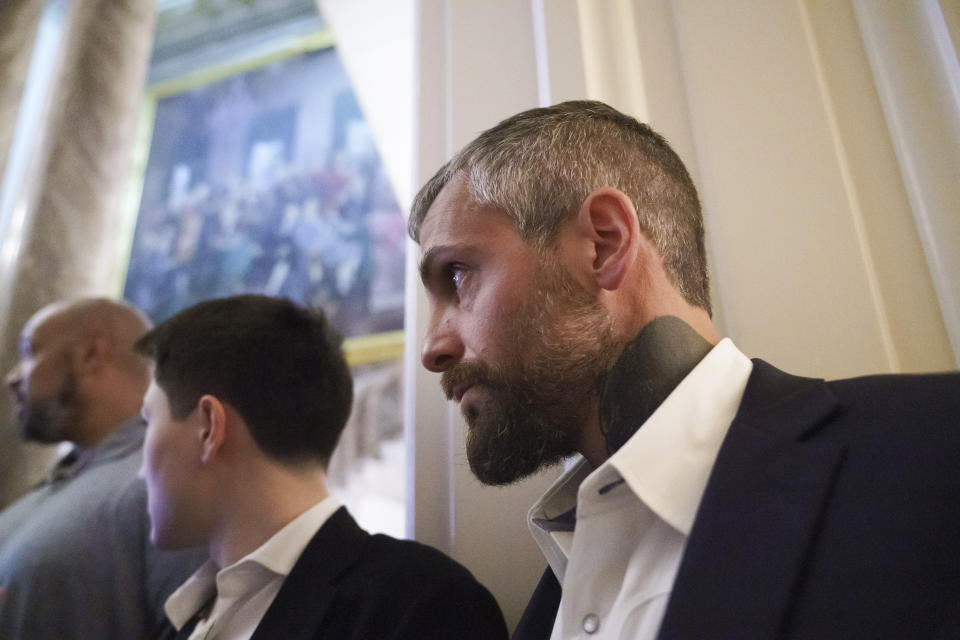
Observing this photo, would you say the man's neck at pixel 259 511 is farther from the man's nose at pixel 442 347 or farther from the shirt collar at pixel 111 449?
the shirt collar at pixel 111 449

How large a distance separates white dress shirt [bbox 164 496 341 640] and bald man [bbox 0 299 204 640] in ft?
1.46

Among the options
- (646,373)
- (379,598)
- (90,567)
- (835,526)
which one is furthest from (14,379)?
(835,526)

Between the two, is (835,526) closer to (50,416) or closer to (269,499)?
(269,499)

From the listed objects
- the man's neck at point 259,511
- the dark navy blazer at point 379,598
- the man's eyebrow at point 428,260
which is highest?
the man's eyebrow at point 428,260

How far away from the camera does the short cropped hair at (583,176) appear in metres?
1.12

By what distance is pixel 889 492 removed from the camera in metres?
0.69

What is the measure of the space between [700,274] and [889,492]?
0.52 meters

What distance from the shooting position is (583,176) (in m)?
1.13

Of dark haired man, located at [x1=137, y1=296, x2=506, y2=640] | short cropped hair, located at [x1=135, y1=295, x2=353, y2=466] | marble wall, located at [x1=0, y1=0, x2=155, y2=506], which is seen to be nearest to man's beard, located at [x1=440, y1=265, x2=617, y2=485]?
dark haired man, located at [x1=137, y1=296, x2=506, y2=640]

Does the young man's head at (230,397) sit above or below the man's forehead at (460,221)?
below

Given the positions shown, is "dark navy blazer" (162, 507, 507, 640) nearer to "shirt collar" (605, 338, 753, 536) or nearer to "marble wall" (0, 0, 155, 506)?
"shirt collar" (605, 338, 753, 536)

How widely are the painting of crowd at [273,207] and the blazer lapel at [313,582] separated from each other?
1568 millimetres

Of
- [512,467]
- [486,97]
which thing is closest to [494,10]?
[486,97]

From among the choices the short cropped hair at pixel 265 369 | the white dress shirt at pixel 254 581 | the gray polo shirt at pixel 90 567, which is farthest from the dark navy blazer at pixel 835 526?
the gray polo shirt at pixel 90 567
